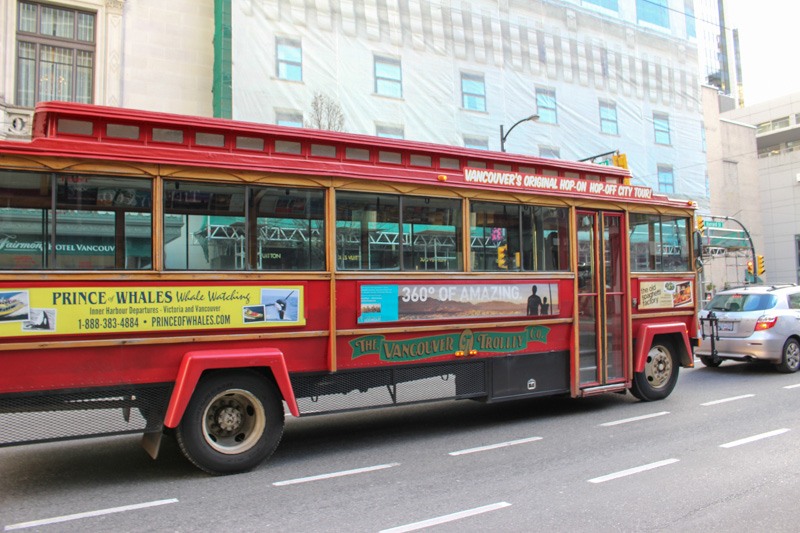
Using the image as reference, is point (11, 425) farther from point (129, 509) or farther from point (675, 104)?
point (675, 104)

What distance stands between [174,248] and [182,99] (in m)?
16.3

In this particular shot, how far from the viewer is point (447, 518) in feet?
15.6

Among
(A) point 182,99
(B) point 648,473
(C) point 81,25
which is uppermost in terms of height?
(C) point 81,25

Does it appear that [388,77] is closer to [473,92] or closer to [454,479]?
[473,92]

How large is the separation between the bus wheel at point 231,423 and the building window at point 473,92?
2201 cm

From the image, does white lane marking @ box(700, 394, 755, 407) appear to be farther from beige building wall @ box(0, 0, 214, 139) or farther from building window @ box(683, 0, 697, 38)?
building window @ box(683, 0, 697, 38)

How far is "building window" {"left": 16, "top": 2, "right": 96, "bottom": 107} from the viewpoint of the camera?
18016mm

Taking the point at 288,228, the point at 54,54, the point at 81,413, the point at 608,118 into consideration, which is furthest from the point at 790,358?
the point at 608,118

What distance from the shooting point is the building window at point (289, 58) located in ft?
71.6

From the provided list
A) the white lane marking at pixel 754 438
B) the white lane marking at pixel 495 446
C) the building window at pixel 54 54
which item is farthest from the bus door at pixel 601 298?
the building window at pixel 54 54

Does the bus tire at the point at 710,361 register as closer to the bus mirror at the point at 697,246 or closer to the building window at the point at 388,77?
the bus mirror at the point at 697,246

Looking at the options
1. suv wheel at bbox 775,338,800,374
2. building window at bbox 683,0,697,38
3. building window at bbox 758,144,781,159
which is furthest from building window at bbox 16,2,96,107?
building window at bbox 758,144,781,159

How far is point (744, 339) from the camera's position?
12.2 meters

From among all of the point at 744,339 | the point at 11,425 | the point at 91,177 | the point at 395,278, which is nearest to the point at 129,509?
the point at 11,425
